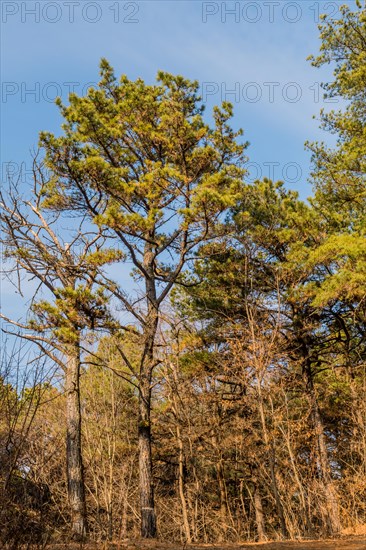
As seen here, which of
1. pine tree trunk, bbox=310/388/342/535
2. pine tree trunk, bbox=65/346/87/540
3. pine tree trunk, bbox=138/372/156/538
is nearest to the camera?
pine tree trunk, bbox=65/346/87/540

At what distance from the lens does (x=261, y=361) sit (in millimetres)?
10852

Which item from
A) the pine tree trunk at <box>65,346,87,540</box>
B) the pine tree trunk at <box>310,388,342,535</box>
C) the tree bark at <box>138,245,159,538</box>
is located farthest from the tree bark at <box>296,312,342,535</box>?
the pine tree trunk at <box>65,346,87,540</box>


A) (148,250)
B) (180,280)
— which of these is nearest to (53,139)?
(148,250)

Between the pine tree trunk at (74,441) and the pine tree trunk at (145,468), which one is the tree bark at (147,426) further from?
the pine tree trunk at (74,441)

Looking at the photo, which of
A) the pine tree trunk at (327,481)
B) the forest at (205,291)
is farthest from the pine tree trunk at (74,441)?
the pine tree trunk at (327,481)

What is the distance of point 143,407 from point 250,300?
4.47 m

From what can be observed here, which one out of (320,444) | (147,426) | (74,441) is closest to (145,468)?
(147,426)

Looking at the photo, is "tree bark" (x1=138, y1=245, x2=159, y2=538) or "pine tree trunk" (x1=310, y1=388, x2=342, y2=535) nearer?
"tree bark" (x1=138, y1=245, x2=159, y2=538)

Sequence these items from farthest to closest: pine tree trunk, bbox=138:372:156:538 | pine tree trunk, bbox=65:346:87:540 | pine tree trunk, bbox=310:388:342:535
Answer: pine tree trunk, bbox=310:388:342:535, pine tree trunk, bbox=138:372:156:538, pine tree trunk, bbox=65:346:87:540

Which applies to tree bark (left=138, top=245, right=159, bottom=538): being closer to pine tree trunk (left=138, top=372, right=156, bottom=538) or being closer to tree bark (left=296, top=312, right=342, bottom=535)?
pine tree trunk (left=138, top=372, right=156, bottom=538)

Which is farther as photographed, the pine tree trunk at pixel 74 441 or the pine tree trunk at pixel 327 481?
the pine tree trunk at pixel 327 481

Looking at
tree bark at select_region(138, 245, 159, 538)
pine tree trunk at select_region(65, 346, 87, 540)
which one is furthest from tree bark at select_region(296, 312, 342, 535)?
pine tree trunk at select_region(65, 346, 87, 540)

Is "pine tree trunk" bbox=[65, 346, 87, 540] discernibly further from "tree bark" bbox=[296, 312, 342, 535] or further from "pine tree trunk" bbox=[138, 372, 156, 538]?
"tree bark" bbox=[296, 312, 342, 535]

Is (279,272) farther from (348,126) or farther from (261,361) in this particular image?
(348,126)
